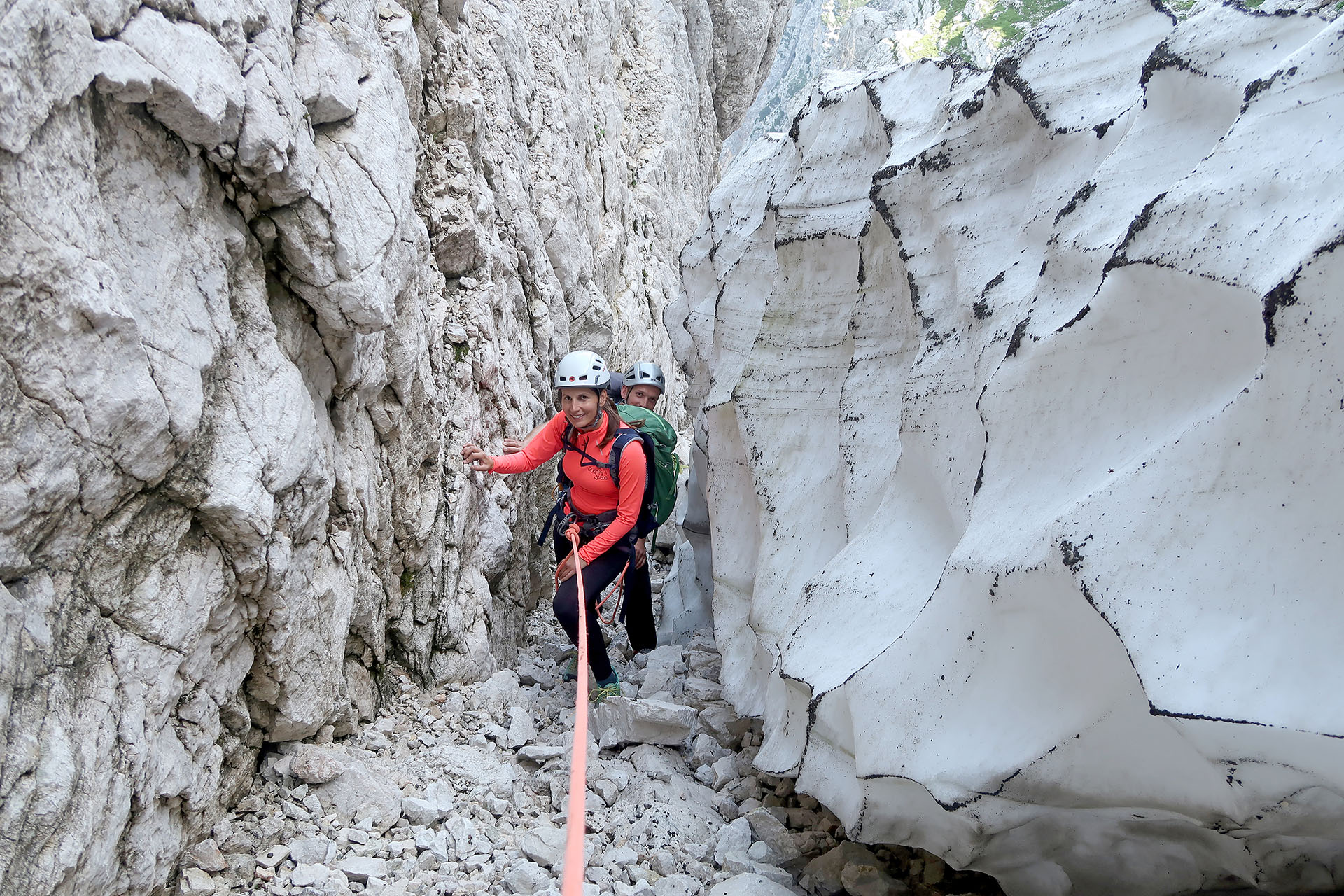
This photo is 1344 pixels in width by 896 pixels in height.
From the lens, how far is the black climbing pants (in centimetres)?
547

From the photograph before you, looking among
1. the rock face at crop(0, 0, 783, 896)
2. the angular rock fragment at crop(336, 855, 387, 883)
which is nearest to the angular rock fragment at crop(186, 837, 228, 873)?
the rock face at crop(0, 0, 783, 896)

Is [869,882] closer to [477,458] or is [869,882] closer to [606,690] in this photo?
[606,690]

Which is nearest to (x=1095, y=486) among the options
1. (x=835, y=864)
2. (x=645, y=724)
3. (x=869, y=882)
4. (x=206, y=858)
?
(x=869, y=882)

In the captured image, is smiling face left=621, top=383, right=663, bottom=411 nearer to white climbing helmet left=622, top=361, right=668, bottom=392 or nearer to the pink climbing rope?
white climbing helmet left=622, top=361, right=668, bottom=392

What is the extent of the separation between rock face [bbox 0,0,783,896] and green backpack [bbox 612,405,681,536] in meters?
0.94

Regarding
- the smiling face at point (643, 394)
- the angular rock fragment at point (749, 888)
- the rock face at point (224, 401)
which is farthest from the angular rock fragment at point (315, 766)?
the smiling face at point (643, 394)

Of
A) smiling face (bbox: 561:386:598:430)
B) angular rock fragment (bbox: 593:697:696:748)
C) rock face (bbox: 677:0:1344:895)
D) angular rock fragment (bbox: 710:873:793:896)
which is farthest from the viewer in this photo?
smiling face (bbox: 561:386:598:430)

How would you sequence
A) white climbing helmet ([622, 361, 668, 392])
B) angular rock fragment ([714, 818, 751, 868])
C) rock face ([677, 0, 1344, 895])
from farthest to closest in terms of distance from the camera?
white climbing helmet ([622, 361, 668, 392])
angular rock fragment ([714, 818, 751, 868])
rock face ([677, 0, 1344, 895])

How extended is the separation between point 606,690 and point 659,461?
1.76m

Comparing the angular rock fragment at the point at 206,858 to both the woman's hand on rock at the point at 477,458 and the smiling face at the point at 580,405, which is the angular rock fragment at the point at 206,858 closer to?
the woman's hand on rock at the point at 477,458

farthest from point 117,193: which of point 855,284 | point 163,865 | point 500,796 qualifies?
point 855,284

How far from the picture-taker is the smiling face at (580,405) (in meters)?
5.50

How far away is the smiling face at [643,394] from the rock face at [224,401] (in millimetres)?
1378

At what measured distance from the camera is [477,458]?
5.63 meters
